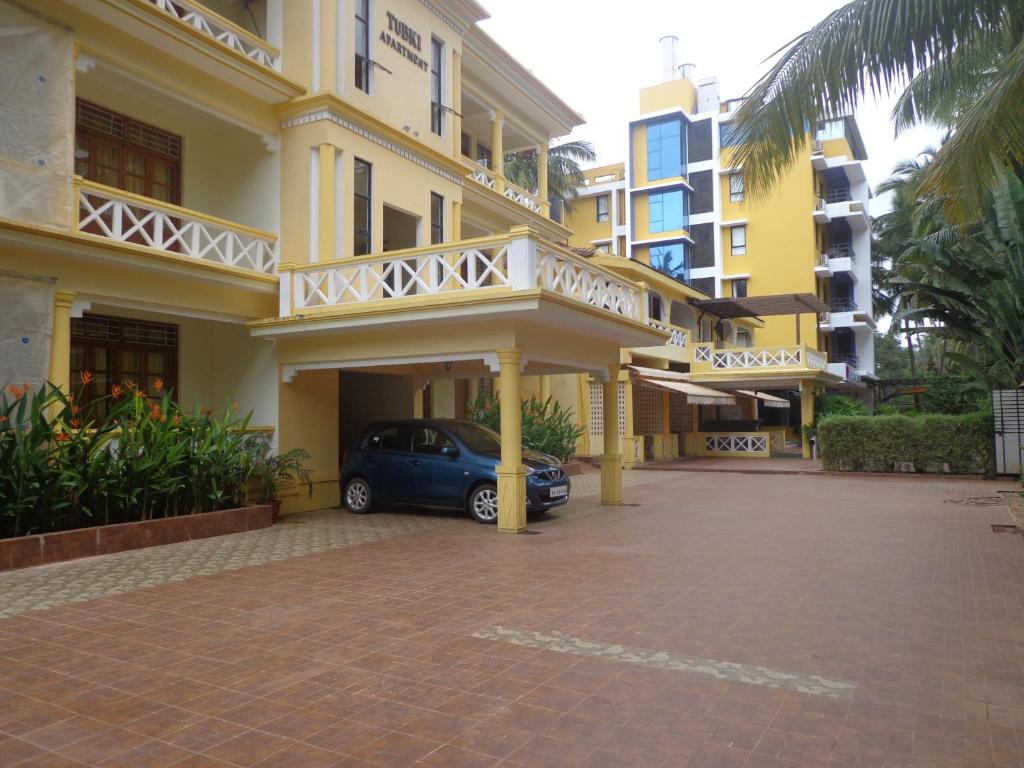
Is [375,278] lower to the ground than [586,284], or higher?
higher

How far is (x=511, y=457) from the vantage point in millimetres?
10797

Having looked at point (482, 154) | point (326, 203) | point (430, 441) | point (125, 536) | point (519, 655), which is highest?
point (482, 154)

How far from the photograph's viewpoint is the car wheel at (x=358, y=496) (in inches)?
492

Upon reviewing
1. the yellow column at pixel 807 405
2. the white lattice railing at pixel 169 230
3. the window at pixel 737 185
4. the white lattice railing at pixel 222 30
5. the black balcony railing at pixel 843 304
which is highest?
the white lattice railing at pixel 222 30

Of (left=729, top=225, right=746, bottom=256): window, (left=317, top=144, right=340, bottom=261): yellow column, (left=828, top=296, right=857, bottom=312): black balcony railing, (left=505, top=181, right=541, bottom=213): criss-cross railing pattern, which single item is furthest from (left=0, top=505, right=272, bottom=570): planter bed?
(left=828, top=296, right=857, bottom=312): black balcony railing

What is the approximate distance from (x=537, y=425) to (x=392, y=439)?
21.5 feet

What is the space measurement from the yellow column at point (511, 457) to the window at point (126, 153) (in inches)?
260

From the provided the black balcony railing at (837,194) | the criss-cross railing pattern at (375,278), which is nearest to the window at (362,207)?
the criss-cross railing pattern at (375,278)

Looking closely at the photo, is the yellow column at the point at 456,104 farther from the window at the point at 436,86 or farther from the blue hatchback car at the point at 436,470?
the blue hatchback car at the point at 436,470

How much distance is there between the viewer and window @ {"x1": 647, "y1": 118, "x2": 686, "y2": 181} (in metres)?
39.4

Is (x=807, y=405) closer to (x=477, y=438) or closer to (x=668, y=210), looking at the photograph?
(x=668, y=210)

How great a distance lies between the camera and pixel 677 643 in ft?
17.8

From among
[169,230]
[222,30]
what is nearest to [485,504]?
[169,230]

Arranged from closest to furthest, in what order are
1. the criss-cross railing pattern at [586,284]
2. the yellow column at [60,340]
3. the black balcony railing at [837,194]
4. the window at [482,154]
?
1. the yellow column at [60,340]
2. the criss-cross railing pattern at [586,284]
3. the window at [482,154]
4. the black balcony railing at [837,194]
